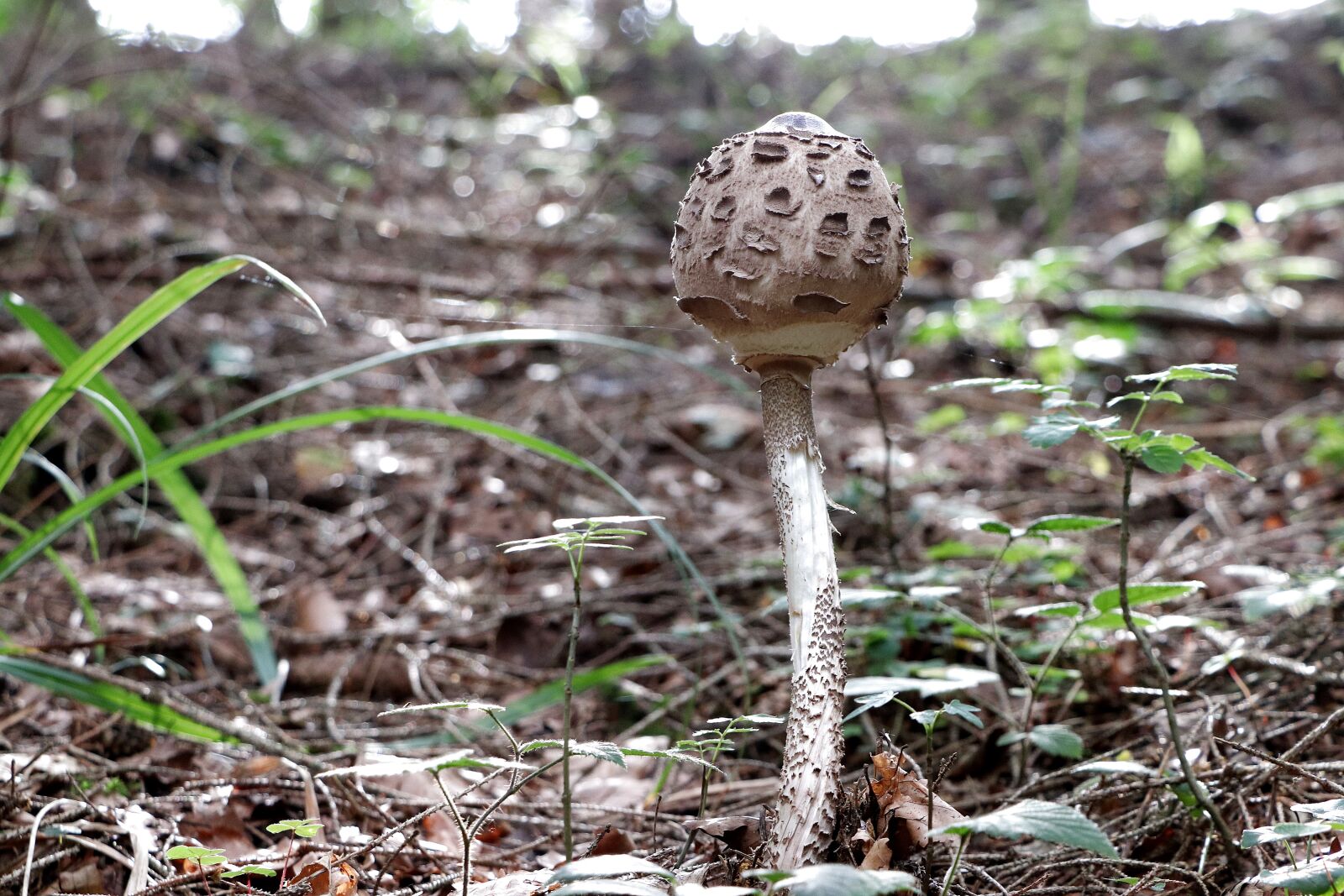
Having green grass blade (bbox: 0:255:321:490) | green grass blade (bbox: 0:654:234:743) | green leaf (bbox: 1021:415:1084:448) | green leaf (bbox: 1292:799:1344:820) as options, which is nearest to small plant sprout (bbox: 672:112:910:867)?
green leaf (bbox: 1021:415:1084:448)

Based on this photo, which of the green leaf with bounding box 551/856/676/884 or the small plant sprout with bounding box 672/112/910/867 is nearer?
the green leaf with bounding box 551/856/676/884

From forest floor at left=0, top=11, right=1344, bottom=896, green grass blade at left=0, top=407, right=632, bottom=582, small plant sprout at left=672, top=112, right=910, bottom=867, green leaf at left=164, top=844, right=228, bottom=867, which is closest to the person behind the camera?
green leaf at left=164, top=844, right=228, bottom=867

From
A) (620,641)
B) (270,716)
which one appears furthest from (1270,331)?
(270,716)

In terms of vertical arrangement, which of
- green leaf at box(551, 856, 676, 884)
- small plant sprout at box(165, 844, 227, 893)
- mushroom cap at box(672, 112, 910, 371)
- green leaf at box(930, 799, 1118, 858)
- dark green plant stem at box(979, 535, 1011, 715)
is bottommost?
small plant sprout at box(165, 844, 227, 893)

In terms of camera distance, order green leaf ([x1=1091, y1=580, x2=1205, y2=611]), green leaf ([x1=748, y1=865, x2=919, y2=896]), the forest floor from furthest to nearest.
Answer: the forest floor
green leaf ([x1=1091, y1=580, x2=1205, y2=611])
green leaf ([x1=748, y1=865, x2=919, y2=896])

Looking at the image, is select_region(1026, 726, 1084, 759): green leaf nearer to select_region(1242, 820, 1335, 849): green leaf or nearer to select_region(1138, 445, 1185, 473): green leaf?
select_region(1242, 820, 1335, 849): green leaf

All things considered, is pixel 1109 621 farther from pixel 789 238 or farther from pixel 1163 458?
pixel 789 238

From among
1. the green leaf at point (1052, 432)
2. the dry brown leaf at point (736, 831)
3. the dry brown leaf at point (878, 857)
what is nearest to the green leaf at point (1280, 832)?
the dry brown leaf at point (878, 857)
